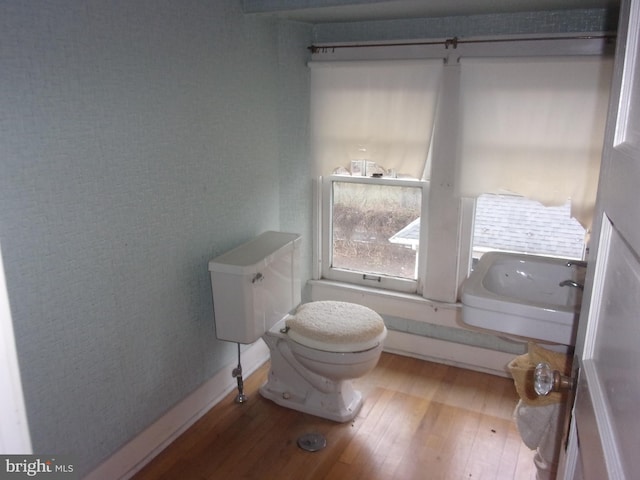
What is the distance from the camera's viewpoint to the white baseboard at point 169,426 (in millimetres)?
2051

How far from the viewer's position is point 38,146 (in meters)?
1.60

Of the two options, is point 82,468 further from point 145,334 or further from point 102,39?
point 102,39

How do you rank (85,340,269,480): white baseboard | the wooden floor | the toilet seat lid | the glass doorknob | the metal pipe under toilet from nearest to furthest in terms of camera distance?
the glass doorknob → (85,340,269,480): white baseboard → the wooden floor → the toilet seat lid → the metal pipe under toilet

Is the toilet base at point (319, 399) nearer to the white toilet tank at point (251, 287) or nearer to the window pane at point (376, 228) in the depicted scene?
the white toilet tank at point (251, 287)

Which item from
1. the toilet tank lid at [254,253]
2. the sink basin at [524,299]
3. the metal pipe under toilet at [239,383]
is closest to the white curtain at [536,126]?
the sink basin at [524,299]

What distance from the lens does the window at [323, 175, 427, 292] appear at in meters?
2.97

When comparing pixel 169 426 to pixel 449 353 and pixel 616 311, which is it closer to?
pixel 449 353

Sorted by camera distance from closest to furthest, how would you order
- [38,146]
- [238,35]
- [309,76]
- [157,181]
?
[38,146], [157,181], [238,35], [309,76]

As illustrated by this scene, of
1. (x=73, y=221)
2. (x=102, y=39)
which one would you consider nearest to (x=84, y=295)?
(x=73, y=221)

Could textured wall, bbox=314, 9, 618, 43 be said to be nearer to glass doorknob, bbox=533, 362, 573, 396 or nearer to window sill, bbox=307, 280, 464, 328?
window sill, bbox=307, 280, 464, 328

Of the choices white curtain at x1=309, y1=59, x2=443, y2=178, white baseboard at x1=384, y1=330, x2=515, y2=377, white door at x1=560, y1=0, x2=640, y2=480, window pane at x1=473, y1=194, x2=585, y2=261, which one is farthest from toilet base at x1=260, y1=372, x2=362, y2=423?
white door at x1=560, y1=0, x2=640, y2=480

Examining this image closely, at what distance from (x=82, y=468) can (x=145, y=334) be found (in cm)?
53

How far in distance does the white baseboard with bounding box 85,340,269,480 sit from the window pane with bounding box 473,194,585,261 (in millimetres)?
1443

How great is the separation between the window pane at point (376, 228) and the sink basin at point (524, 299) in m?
0.92
